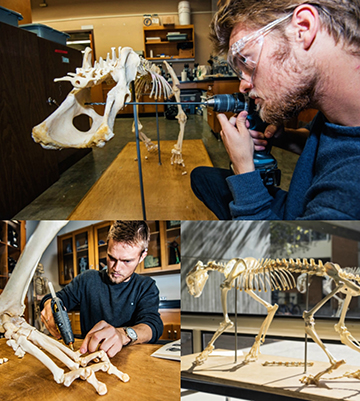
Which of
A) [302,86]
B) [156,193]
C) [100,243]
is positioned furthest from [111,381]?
[302,86]

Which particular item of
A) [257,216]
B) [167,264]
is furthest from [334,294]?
[167,264]

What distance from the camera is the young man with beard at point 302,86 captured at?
2.36ft

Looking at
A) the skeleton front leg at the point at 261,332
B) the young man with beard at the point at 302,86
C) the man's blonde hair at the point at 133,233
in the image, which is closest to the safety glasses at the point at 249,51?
the young man with beard at the point at 302,86

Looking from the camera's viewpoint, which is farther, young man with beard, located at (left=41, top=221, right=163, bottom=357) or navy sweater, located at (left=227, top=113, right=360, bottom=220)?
young man with beard, located at (left=41, top=221, right=163, bottom=357)

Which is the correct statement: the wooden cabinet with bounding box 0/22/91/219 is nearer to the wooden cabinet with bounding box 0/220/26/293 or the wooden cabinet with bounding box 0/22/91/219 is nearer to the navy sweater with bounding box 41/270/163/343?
the wooden cabinet with bounding box 0/220/26/293

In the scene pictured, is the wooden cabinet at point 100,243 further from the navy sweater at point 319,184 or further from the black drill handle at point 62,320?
the navy sweater at point 319,184

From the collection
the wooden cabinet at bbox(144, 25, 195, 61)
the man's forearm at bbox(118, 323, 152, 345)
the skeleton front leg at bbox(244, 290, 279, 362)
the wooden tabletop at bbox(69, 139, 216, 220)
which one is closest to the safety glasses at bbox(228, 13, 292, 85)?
the wooden cabinet at bbox(144, 25, 195, 61)

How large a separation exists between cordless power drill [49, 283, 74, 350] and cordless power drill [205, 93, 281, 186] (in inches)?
24.6

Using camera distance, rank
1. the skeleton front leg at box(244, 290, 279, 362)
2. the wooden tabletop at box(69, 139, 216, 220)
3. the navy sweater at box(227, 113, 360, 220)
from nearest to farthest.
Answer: the navy sweater at box(227, 113, 360, 220) < the skeleton front leg at box(244, 290, 279, 362) < the wooden tabletop at box(69, 139, 216, 220)

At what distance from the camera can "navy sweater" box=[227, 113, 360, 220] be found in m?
0.69

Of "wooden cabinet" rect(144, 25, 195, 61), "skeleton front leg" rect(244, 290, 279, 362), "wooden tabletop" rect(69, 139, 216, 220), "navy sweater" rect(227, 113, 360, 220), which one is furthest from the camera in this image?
"wooden tabletop" rect(69, 139, 216, 220)

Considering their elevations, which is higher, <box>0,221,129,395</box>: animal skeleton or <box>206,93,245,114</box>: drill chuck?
<box>206,93,245,114</box>: drill chuck

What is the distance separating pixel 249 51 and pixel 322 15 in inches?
6.4

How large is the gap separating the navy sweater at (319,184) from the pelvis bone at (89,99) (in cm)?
36
